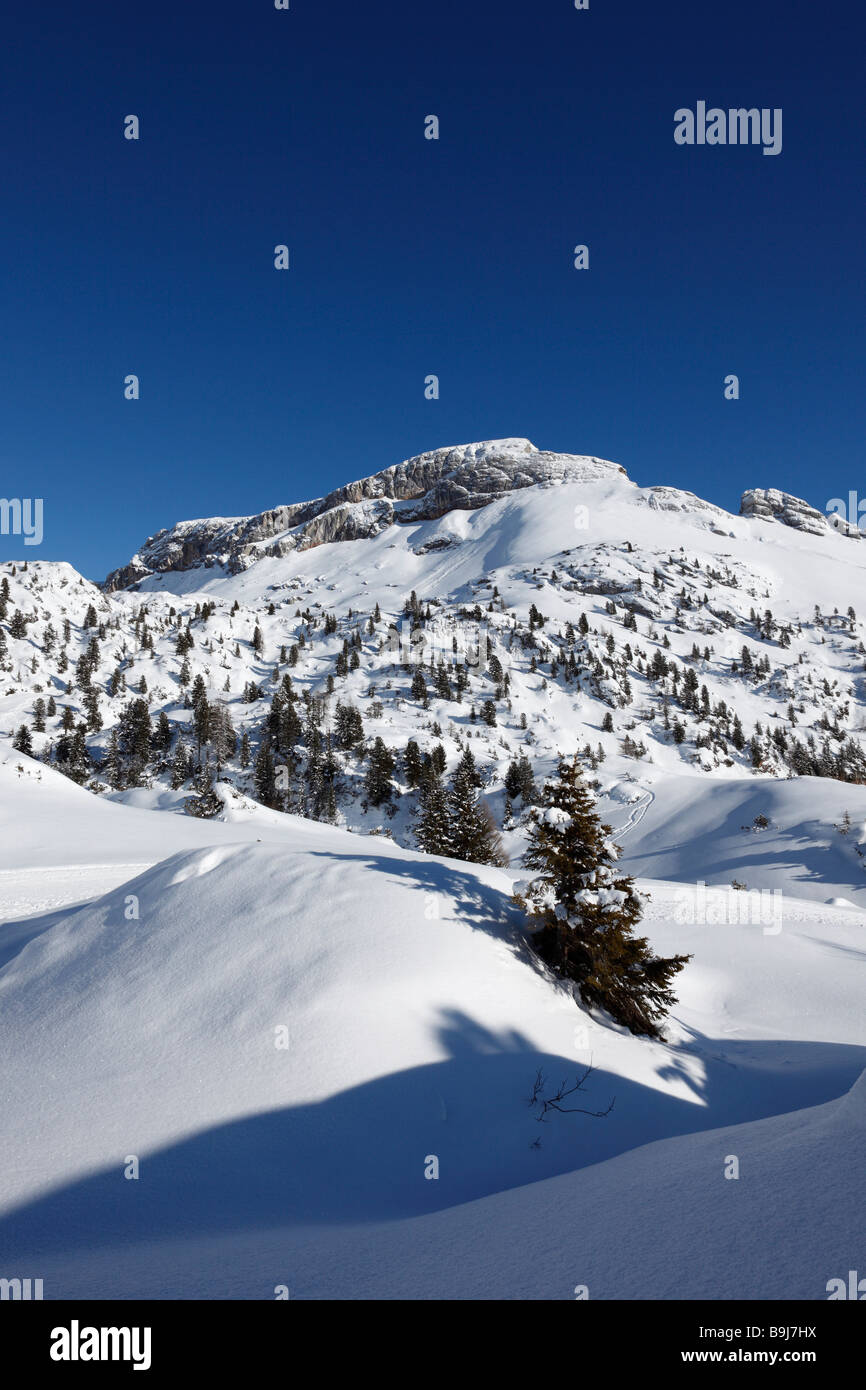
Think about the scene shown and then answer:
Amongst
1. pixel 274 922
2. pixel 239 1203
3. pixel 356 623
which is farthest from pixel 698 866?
pixel 356 623

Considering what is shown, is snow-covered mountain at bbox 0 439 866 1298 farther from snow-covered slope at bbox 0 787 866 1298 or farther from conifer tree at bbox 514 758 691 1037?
conifer tree at bbox 514 758 691 1037

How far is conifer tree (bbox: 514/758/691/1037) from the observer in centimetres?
887

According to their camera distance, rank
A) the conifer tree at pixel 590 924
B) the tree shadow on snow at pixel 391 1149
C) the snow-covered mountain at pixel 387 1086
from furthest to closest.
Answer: the conifer tree at pixel 590 924 → the tree shadow on snow at pixel 391 1149 → the snow-covered mountain at pixel 387 1086

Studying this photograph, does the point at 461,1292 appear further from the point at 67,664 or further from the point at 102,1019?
the point at 67,664

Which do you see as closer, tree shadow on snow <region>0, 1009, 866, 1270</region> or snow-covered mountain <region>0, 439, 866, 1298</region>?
snow-covered mountain <region>0, 439, 866, 1298</region>

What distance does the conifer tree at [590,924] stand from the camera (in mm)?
8867

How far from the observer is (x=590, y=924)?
8961 mm

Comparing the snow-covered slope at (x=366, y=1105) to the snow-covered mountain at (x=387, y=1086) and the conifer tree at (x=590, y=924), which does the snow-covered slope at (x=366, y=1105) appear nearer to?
the snow-covered mountain at (x=387, y=1086)

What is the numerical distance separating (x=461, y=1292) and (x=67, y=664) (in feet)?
349

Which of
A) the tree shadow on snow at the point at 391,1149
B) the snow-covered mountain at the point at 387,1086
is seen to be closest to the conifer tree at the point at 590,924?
the snow-covered mountain at the point at 387,1086

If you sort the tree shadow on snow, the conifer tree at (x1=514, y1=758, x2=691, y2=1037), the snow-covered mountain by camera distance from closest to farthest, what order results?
the snow-covered mountain, the tree shadow on snow, the conifer tree at (x1=514, y1=758, x2=691, y2=1037)

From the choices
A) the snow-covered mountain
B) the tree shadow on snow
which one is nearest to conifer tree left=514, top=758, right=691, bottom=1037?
the snow-covered mountain

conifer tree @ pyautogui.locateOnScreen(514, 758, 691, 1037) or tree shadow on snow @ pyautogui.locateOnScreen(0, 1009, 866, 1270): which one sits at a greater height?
conifer tree @ pyautogui.locateOnScreen(514, 758, 691, 1037)

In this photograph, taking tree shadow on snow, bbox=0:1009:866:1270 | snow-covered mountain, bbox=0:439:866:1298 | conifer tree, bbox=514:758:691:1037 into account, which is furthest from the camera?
conifer tree, bbox=514:758:691:1037
